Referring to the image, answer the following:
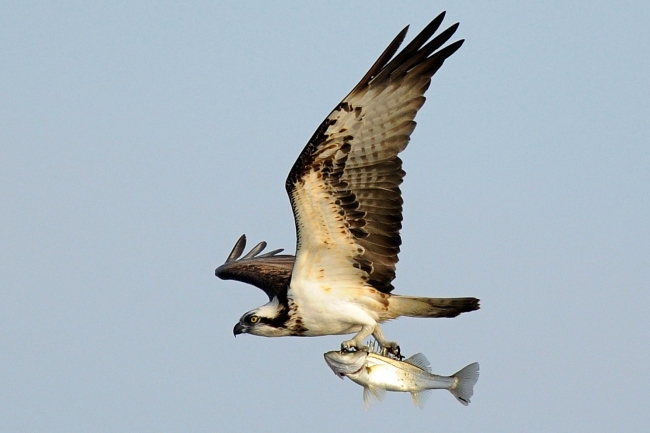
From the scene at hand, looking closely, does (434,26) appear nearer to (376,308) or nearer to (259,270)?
(376,308)

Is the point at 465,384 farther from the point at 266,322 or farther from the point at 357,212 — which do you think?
the point at 266,322

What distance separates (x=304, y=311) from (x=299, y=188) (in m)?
1.27

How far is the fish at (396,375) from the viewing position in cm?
1120

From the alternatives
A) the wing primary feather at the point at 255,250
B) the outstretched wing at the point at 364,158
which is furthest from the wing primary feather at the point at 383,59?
the wing primary feather at the point at 255,250

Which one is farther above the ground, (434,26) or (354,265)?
(434,26)

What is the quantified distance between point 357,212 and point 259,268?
313 cm

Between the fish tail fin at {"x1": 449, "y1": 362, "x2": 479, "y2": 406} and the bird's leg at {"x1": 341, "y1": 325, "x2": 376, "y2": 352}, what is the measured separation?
87cm

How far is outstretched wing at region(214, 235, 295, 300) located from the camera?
13320 mm

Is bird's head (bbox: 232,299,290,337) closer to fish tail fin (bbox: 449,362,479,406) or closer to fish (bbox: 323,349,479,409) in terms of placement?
fish (bbox: 323,349,479,409)

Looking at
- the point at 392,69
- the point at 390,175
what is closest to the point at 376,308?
the point at 390,175

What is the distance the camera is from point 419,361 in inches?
452

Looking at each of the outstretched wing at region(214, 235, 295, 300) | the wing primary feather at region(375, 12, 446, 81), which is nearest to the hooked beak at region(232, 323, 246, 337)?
the outstretched wing at region(214, 235, 295, 300)

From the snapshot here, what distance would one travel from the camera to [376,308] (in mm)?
12070

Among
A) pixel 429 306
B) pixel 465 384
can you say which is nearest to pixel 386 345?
pixel 429 306
